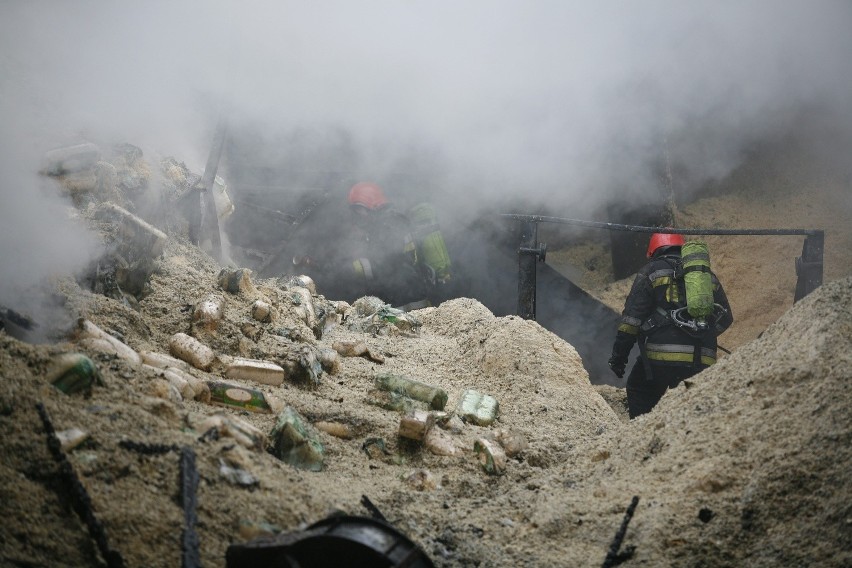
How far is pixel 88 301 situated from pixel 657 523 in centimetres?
252

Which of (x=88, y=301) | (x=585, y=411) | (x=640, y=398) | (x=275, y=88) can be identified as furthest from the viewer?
(x=275, y=88)

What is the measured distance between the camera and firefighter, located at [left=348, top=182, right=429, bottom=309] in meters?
7.61

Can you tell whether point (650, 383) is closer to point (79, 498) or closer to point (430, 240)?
point (430, 240)

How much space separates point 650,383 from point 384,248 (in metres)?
3.74

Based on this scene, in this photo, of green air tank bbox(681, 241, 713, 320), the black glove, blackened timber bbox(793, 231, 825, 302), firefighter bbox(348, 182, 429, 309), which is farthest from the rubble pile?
firefighter bbox(348, 182, 429, 309)

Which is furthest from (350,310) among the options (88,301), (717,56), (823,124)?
(823,124)

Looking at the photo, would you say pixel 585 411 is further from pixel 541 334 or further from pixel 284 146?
pixel 284 146

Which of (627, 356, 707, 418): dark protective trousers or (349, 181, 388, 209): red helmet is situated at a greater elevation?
(349, 181, 388, 209): red helmet

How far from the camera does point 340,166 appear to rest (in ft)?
26.5

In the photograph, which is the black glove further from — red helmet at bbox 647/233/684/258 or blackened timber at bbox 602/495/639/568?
blackened timber at bbox 602/495/639/568

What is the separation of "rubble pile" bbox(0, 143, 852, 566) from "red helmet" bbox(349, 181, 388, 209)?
12.6 feet

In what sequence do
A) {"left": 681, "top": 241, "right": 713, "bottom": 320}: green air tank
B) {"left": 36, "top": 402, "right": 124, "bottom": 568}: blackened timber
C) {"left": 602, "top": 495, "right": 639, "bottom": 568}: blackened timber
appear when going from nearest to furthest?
{"left": 36, "top": 402, "right": 124, "bottom": 568}: blackened timber < {"left": 602, "top": 495, "right": 639, "bottom": 568}: blackened timber < {"left": 681, "top": 241, "right": 713, "bottom": 320}: green air tank

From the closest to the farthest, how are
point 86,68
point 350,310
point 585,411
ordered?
point 585,411 < point 86,68 < point 350,310

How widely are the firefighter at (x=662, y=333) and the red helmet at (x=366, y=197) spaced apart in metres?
3.52
